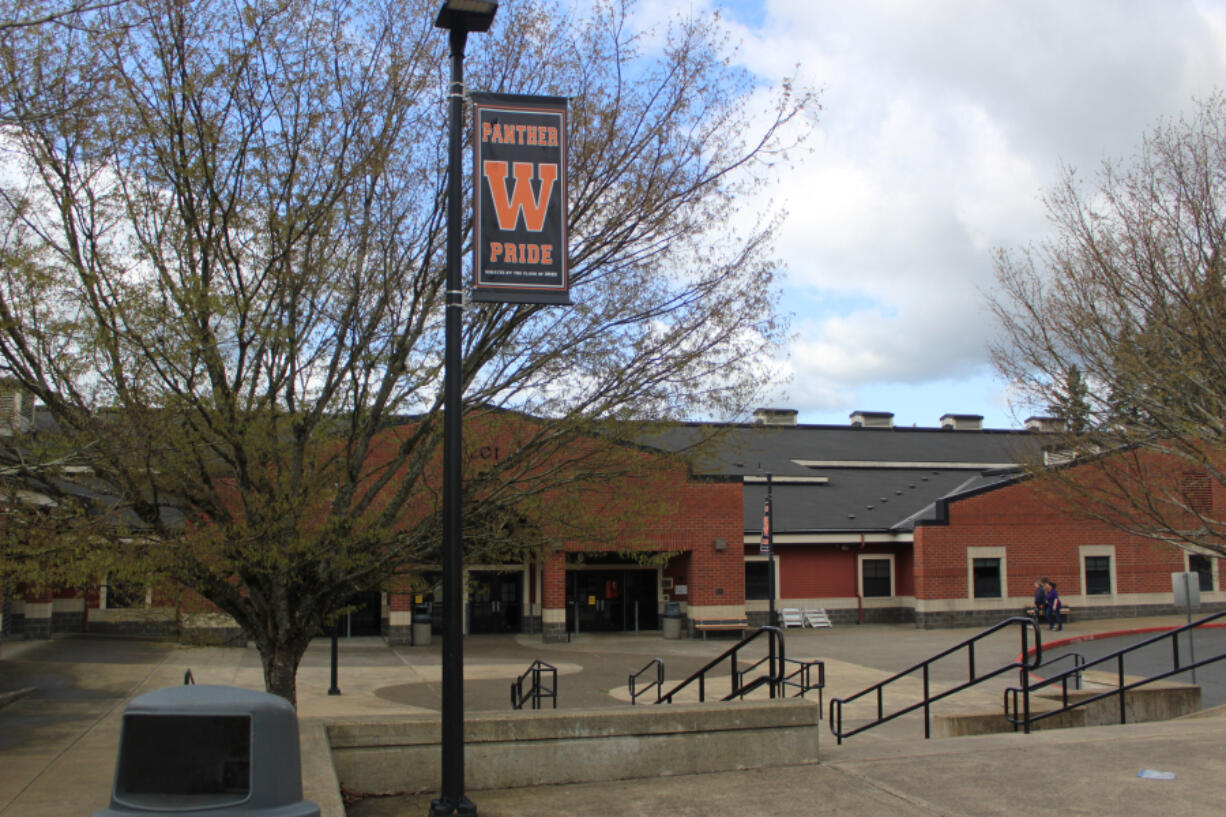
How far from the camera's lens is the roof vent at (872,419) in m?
47.7

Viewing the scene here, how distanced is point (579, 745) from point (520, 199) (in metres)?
4.15

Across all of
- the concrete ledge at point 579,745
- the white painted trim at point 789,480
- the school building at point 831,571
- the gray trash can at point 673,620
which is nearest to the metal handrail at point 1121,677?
the concrete ledge at point 579,745

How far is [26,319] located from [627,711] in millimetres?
5738

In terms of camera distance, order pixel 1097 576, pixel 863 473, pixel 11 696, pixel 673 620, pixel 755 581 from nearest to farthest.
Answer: pixel 11 696 < pixel 673 620 < pixel 755 581 < pixel 1097 576 < pixel 863 473

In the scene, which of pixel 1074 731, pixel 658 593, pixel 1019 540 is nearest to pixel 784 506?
pixel 658 593

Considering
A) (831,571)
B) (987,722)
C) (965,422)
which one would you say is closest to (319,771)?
(987,722)

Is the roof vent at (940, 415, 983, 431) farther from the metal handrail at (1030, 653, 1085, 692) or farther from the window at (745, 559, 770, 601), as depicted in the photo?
the metal handrail at (1030, 653, 1085, 692)

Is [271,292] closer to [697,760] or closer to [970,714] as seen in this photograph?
[697,760]

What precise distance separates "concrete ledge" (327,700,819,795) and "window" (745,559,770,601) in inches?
942

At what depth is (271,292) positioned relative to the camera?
342 inches

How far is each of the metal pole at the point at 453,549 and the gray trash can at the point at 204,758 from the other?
2.28 metres

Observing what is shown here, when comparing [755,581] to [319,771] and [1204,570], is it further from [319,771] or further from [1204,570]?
[319,771]

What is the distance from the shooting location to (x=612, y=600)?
31391 mm

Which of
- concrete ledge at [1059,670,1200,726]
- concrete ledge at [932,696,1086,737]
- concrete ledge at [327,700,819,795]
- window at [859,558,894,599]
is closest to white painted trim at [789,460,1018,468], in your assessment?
window at [859,558,894,599]
